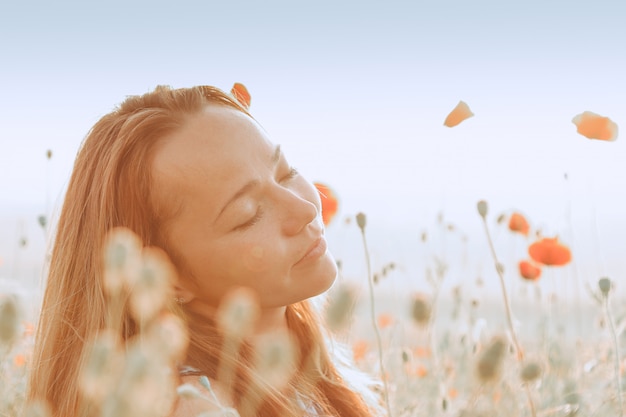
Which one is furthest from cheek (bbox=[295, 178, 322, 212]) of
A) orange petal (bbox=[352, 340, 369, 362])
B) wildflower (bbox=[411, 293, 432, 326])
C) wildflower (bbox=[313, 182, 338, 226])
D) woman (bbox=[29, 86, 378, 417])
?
orange petal (bbox=[352, 340, 369, 362])

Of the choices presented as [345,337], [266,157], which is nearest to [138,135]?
[266,157]

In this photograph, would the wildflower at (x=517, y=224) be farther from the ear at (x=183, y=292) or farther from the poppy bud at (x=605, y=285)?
the ear at (x=183, y=292)

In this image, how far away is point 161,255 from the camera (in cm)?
117

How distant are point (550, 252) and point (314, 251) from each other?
98cm

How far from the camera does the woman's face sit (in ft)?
3.66

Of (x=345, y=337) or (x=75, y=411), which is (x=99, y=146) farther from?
(x=345, y=337)

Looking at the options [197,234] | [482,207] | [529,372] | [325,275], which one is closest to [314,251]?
[325,275]

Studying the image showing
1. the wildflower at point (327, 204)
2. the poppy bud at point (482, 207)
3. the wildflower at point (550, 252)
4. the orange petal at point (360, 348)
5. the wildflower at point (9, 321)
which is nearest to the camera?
the wildflower at point (9, 321)

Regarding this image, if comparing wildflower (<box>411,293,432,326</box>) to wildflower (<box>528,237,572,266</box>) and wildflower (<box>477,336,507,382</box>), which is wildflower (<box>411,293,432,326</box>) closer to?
wildflower (<box>477,336,507,382</box>)

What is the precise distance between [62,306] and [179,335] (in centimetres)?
27

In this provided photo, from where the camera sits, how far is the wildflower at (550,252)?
6.30ft

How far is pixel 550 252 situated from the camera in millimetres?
1930

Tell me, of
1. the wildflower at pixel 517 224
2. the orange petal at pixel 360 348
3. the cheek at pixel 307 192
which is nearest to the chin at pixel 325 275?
the cheek at pixel 307 192

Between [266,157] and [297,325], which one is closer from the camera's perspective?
[266,157]
